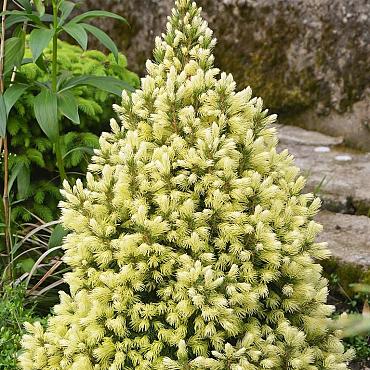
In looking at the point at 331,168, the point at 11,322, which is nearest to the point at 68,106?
the point at 11,322

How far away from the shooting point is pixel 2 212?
12.6 ft

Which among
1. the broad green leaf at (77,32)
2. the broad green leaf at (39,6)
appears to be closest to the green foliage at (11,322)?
the broad green leaf at (77,32)

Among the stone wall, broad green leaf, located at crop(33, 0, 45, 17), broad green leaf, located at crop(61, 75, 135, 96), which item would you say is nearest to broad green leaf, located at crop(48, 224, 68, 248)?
broad green leaf, located at crop(61, 75, 135, 96)

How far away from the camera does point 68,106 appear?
3.43 m

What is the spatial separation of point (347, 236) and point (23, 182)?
1.82 metres

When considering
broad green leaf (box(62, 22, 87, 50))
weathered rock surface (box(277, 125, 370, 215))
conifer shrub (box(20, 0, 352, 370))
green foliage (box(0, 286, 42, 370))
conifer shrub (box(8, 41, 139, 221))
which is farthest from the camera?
weathered rock surface (box(277, 125, 370, 215))

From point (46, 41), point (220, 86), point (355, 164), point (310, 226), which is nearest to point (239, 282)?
point (310, 226)

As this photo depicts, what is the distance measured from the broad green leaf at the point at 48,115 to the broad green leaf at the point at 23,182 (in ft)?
1.85

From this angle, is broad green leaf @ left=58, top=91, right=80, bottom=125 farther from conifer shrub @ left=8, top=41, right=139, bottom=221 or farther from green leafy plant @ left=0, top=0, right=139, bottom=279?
conifer shrub @ left=8, top=41, right=139, bottom=221

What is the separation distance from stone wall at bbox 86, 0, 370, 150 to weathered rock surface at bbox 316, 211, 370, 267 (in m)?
1.09

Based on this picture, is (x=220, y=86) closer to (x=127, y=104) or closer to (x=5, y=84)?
(x=127, y=104)

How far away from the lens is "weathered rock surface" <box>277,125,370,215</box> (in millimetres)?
4504

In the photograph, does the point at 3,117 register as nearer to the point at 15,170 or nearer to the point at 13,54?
the point at 13,54

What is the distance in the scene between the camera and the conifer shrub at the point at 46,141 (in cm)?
399
